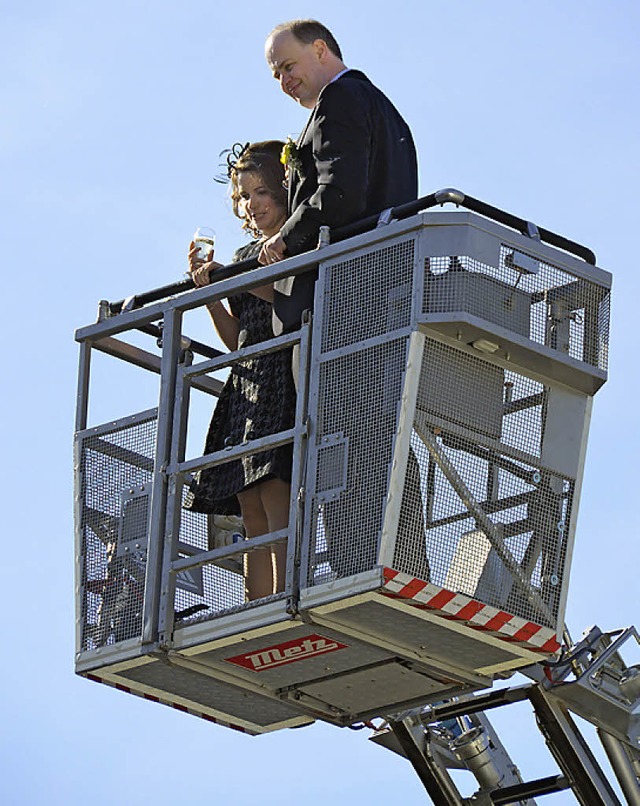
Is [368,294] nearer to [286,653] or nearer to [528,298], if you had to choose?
[528,298]

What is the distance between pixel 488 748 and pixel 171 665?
13.3ft

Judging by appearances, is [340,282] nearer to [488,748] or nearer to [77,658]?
[77,658]

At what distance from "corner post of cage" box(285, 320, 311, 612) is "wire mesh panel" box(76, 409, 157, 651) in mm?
1252

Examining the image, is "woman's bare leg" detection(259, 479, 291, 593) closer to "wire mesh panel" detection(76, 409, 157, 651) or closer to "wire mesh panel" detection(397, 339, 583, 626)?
"wire mesh panel" detection(76, 409, 157, 651)

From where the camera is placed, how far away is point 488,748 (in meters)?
16.3

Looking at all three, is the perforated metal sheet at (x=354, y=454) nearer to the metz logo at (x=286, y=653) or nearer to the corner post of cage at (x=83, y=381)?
the metz logo at (x=286, y=653)

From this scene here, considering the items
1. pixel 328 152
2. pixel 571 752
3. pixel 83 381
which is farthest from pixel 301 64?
pixel 571 752

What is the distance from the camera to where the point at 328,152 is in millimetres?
12539

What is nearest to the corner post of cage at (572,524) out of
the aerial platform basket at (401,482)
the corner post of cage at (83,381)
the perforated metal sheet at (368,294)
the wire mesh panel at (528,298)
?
the aerial platform basket at (401,482)

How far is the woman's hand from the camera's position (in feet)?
43.3

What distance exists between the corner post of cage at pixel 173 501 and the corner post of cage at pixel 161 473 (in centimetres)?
3

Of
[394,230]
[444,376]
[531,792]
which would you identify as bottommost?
[531,792]

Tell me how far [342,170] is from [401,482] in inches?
76.8

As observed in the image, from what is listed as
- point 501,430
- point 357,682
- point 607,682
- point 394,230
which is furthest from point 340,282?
point 607,682
